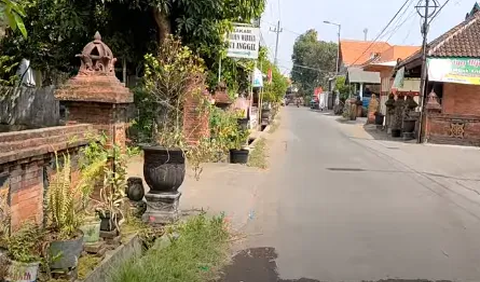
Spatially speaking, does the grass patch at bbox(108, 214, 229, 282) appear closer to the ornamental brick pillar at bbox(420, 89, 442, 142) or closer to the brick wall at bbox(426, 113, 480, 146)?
the ornamental brick pillar at bbox(420, 89, 442, 142)

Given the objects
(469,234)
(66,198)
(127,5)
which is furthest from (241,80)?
(66,198)

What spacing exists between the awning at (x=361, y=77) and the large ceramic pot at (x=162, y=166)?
1983 inches

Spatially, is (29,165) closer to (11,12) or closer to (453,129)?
(11,12)

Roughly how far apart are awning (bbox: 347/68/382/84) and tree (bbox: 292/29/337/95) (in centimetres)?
2906

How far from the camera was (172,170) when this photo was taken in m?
7.10

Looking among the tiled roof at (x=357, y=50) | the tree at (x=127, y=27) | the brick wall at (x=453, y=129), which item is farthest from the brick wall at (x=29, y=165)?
the tiled roof at (x=357, y=50)

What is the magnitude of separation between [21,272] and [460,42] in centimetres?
2543

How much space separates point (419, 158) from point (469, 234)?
420 inches

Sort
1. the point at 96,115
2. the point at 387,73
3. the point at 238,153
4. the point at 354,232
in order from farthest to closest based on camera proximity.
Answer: the point at 387,73 → the point at 238,153 → the point at 354,232 → the point at 96,115

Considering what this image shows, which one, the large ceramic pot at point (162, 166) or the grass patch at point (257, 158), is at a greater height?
the large ceramic pot at point (162, 166)

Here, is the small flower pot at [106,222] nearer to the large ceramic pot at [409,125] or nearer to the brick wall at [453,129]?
the brick wall at [453,129]

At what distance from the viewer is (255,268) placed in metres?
6.16

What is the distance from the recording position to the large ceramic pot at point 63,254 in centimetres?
436

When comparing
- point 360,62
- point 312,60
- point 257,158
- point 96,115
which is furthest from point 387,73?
point 312,60
